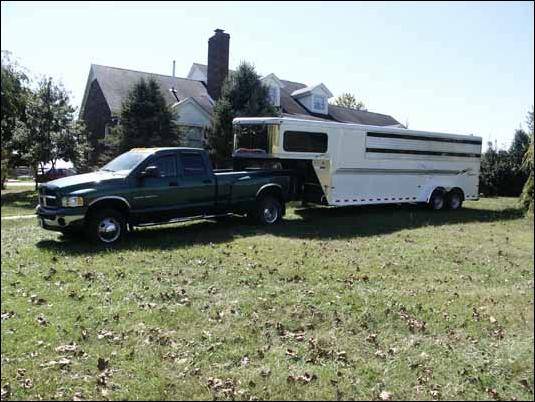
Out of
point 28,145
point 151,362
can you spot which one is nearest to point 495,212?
point 151,362

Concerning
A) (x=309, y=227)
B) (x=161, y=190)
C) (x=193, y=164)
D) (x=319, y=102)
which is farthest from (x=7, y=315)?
(x=319, y=102)

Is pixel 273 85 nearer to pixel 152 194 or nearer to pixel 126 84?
pixel 126 84

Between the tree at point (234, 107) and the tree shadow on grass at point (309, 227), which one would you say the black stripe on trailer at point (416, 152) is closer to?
the tree shadow on grass at point (309, 227)

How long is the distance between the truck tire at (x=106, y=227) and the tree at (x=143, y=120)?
12.6 meters

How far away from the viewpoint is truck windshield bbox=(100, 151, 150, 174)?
1100cm

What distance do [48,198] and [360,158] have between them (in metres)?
9.14

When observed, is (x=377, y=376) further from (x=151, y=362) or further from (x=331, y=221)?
(x=331, y=221)

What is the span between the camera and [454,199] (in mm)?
18875

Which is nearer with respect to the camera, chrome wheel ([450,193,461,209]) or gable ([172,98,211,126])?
chrome wheel ([450,193,461,209])

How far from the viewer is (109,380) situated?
440 centimetres

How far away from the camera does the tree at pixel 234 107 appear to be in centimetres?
2388

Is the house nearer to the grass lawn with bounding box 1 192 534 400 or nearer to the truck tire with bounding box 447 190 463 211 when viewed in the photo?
the truck tire with bounding box 447 190 463 211

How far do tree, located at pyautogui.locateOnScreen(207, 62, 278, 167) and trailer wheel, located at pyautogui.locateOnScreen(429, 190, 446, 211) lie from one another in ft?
30.6

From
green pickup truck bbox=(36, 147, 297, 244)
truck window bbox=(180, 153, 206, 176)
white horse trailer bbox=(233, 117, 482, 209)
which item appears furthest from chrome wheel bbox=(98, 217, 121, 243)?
white horse trailer bbox=(233, 117, 482, 209)
